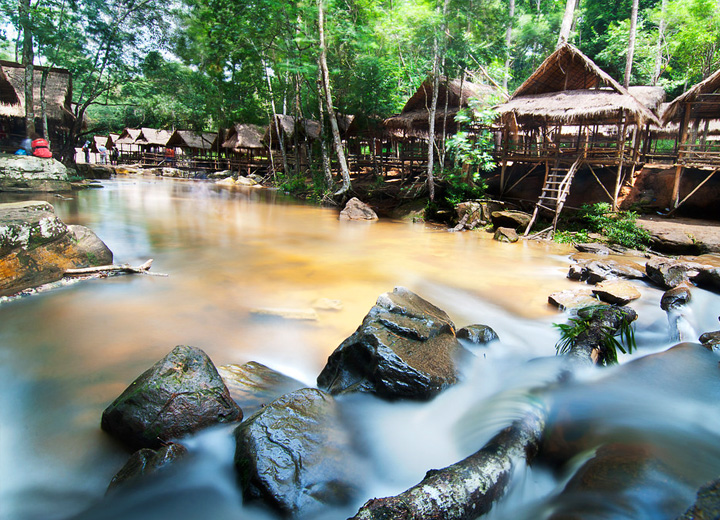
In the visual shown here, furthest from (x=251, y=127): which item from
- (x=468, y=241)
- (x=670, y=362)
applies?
(x=670, y=362)

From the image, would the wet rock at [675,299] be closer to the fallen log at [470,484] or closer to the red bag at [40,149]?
the fallen log at [470,484]

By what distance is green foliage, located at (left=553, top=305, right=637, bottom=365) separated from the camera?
3.75 meters

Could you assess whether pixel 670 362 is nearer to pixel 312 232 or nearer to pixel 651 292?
pixel 651 292

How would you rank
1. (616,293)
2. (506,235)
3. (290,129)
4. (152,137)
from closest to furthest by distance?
1. (616,293)
2. (506,235)
3. (290,129)
4. (152,137)

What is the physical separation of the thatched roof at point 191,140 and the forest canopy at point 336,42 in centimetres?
849

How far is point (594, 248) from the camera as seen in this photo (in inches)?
367

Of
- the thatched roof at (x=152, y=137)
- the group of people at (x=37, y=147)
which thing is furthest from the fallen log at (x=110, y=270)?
the thatched roof at (x=152, y=137)

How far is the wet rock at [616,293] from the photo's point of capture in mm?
5473

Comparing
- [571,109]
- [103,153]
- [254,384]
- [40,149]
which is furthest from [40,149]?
[103,153]

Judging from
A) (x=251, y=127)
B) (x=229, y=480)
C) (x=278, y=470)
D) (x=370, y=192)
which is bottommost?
(x=229, y=480)

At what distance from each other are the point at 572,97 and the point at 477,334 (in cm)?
1053

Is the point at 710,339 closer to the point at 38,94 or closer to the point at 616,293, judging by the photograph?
the point at 616,293

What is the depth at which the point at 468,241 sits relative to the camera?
10477mm

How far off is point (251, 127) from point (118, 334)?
28.0 meters
